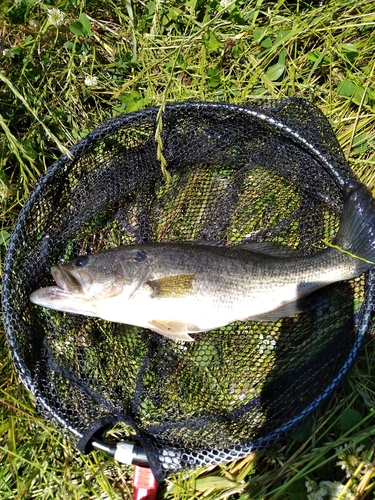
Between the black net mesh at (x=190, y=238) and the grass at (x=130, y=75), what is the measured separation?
445mm

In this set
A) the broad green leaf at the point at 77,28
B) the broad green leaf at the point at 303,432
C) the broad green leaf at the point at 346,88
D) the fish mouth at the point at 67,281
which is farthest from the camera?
the broad green leaf at the point at 77,28

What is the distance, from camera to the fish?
273 cm

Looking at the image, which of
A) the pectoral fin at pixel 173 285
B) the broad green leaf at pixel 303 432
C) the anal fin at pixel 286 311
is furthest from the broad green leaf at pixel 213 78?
the broad green leaf at pixel 303 432

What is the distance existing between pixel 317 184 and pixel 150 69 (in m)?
1.65

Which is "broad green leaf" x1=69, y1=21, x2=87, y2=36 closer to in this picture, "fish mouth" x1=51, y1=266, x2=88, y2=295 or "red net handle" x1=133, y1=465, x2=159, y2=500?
"fish mouth" x1=51, y1=266, x2=88, y2=295

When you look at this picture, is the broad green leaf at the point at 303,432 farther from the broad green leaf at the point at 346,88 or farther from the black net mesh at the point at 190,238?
the broad green leaf at the point at 346,88

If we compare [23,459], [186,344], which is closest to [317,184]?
[186,344]

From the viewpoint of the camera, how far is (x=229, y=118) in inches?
122

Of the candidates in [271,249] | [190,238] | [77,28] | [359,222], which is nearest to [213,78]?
[77,28]

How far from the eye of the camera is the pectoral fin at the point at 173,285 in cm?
275

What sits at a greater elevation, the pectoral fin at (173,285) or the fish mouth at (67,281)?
the fish mouth at (67,281)

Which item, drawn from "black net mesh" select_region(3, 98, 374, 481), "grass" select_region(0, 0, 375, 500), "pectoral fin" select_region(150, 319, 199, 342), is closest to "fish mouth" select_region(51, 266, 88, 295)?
"black net mesh" select_region(3, 98, 374, 481)

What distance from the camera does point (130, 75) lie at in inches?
147

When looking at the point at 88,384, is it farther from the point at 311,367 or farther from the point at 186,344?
the point at 311,367
